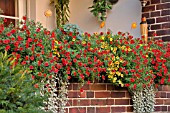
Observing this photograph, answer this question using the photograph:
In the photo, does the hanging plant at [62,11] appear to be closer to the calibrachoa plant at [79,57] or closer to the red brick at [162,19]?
the red brick at [162,19]

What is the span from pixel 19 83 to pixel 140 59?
1.72m

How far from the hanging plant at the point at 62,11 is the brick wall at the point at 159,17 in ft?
4.57

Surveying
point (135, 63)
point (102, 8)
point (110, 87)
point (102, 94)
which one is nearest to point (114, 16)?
point (102, 8)

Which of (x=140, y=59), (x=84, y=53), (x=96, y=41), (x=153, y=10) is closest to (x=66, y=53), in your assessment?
(x=84, y=53)

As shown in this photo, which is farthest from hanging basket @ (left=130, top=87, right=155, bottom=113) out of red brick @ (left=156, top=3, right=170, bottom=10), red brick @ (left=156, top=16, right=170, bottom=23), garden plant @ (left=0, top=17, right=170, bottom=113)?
red brick @ (left=156, top=3, right=170, bottom=10)

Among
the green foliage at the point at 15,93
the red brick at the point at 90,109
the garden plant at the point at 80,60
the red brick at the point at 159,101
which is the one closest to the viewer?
the green foliage at the point at 15,93

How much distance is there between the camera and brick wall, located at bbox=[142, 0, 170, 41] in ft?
14.4

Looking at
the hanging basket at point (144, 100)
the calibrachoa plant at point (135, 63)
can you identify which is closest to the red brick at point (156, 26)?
the calibrachoa plant at point (135, 63)

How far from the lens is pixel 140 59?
3.78m

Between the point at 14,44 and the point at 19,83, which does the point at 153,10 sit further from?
the point at 19,83

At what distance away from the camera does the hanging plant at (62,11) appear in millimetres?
5426

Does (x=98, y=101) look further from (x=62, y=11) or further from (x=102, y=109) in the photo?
(x=62, y=11)

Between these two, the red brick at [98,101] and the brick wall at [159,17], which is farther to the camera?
the brick wall at [159,17]

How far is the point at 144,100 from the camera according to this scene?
382 cm
